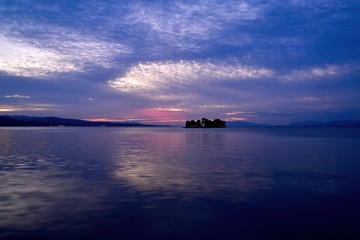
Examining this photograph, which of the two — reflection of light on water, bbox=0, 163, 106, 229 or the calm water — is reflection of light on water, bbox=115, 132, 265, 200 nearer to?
the calm water

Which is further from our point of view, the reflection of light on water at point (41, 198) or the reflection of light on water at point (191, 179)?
the reflection of light on water at point (191, 179)

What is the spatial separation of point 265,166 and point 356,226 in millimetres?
17722

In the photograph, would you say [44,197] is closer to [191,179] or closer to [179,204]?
[179,204]

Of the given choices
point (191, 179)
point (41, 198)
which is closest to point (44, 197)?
point (41, 198)

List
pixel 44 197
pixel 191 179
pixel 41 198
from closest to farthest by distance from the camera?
pixel 41 198
pixel 44 197
pixel 191 179

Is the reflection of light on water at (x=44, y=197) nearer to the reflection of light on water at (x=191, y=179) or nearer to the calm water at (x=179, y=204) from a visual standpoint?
the calm water at (x=179, y=204)

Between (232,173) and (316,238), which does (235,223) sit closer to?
(316,238)

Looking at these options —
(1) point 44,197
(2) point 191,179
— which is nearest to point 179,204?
(2) point 191,179

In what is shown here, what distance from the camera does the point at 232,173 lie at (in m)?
25.7

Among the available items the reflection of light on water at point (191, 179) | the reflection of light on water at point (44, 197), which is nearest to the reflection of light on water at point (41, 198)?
the reflection of light on water at point (44, 197)

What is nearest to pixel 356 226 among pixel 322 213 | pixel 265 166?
pixel 322 213

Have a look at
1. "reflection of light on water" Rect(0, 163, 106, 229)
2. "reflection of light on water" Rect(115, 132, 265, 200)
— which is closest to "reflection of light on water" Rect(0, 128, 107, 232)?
"reflection of light on water" Rect(0, 163, 106, 229)

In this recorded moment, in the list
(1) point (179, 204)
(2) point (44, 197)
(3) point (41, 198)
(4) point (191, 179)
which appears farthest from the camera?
(4) point (191, 179)

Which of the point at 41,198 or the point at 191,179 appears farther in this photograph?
the point at 191,179
